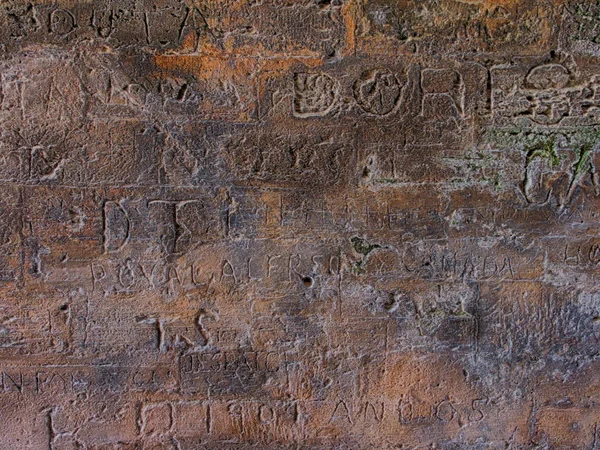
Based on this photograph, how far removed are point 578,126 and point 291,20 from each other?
1872 millimetres

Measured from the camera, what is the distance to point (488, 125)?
3.13 meters

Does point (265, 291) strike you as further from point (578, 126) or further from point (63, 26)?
point (578, 126)

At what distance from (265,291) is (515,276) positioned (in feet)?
5.15

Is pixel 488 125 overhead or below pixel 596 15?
below

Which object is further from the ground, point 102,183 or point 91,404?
point 102,183

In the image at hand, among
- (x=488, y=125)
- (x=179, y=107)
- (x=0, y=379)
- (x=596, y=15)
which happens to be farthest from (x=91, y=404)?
(x=596, y=15)

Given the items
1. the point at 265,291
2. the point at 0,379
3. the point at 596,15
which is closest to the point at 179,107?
the point at 265,291

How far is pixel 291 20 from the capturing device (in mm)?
3074

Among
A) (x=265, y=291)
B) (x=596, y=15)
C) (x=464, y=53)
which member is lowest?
(x=265, y=291)

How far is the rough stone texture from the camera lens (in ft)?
10.0

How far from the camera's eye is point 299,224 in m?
3.15

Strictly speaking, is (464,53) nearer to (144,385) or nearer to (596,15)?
(596,15)

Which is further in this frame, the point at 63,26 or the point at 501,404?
the point at 501,404

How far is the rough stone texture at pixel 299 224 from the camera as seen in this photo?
306 centimetres
